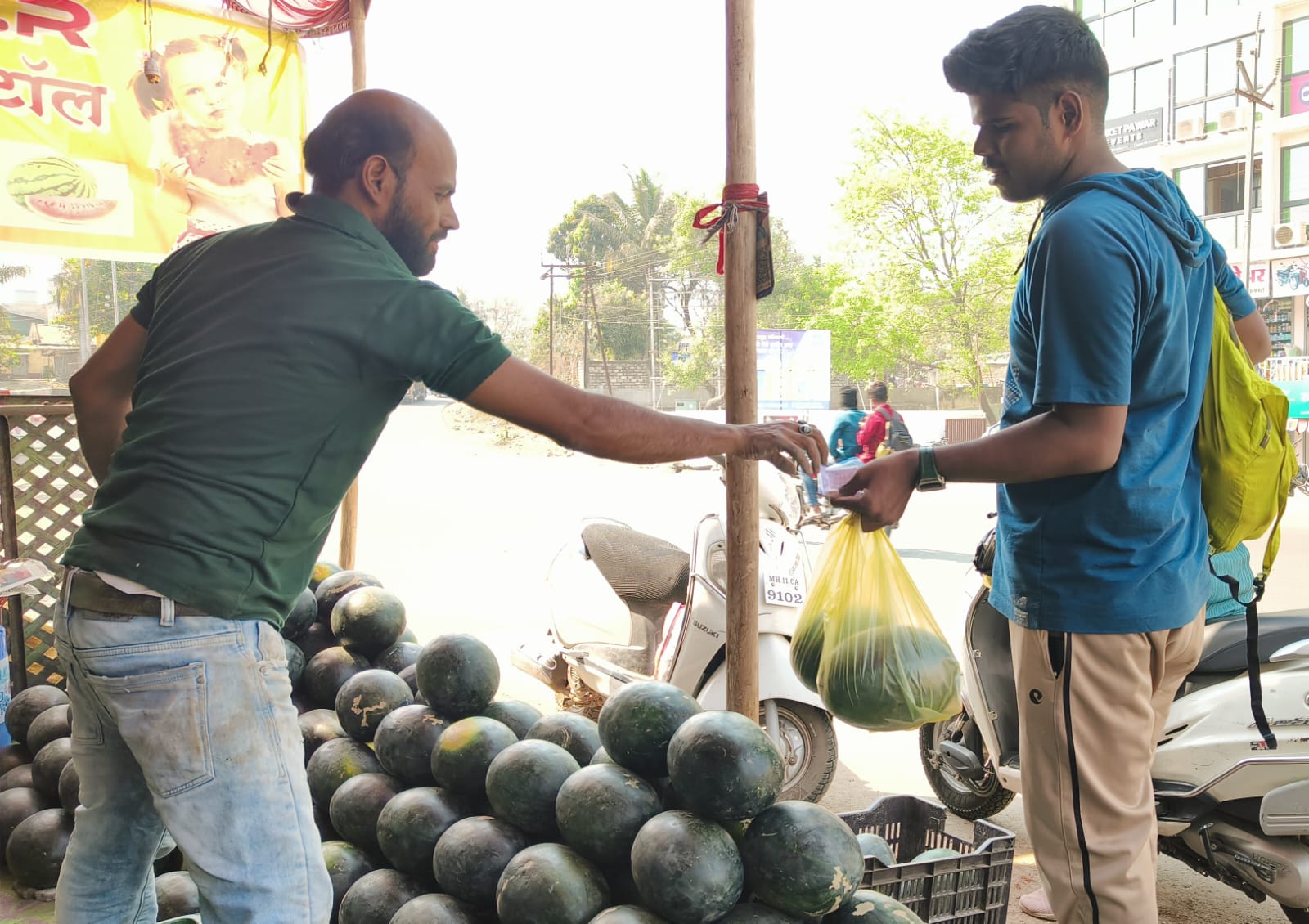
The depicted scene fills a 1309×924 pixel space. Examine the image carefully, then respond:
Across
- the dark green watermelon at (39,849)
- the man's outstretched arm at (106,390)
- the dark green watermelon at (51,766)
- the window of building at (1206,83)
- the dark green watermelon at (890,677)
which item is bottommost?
the dark green watermelon at (39,849)

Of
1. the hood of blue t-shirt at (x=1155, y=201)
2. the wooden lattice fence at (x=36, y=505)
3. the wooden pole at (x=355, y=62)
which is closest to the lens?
the hood of blue t-shirt at (x=1155, y=201)

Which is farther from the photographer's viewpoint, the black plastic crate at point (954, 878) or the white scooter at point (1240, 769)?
the white scooter at point (1240, 769)

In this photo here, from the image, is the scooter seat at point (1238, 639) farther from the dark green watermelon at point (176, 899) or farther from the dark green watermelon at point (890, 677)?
the dark green watermelon at point (176, 899)

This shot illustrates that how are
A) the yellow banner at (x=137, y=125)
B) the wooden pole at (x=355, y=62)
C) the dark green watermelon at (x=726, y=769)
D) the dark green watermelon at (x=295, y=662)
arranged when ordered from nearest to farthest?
the dark green watermelon at (x=726, y=769)
the dark green watermelon at (x=295, y=662)
the yellow banner at (x=137, y=125)
the wooden pole at (x=355, y=62)

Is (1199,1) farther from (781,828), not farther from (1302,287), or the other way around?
(781,828)

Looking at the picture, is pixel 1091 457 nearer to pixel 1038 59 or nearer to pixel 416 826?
pixel 1038 59

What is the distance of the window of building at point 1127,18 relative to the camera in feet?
99.1

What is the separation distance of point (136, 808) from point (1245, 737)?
295 cm

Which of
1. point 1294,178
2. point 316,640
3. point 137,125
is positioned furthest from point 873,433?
point 1294,178

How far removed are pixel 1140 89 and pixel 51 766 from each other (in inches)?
1408

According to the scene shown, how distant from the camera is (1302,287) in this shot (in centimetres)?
2594

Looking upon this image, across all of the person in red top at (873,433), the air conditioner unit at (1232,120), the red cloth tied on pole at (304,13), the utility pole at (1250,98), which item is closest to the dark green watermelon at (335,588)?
the red cloth tied on pole at (304,13)

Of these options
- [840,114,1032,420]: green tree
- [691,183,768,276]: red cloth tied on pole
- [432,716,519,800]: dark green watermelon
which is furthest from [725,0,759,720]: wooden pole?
[840,114,1032,420]: green tree

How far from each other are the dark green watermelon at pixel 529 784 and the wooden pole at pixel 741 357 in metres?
0.62
